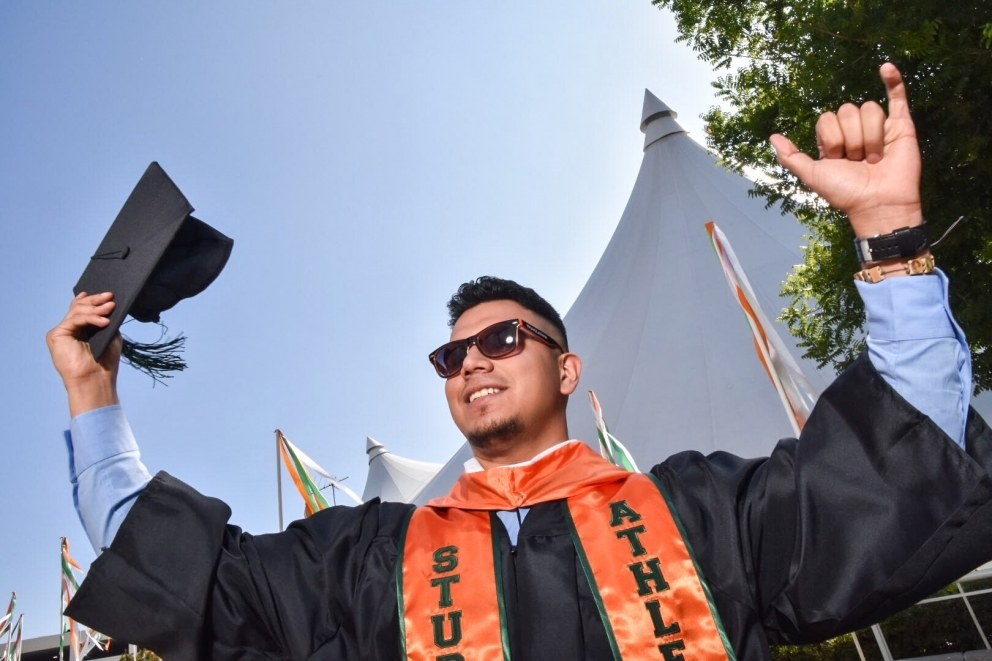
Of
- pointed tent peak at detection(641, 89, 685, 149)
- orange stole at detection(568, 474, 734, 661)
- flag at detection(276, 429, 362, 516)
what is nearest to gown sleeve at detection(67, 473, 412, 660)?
orange stole at detection(568, 474, 734, 661)

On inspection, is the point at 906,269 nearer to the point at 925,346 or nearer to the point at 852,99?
the point at 925,346

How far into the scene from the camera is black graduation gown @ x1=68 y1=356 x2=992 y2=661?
1273mm

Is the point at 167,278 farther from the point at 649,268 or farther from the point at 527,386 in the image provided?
Result: the point at 649,268

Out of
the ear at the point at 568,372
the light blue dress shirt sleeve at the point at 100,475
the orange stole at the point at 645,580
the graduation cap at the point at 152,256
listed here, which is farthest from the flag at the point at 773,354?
the light blue dress shirt sleeve at the point at 100,475

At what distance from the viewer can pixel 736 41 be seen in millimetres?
4621

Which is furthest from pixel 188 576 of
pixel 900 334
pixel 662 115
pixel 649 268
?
pixel 662 115

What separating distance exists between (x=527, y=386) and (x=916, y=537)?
3.11 feet

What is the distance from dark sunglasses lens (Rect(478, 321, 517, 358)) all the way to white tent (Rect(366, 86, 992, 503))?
6.35 meters

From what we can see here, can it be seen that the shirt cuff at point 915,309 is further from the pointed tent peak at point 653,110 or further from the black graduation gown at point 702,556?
the pointed tent peak at point 653,110

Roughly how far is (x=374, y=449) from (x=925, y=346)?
31.2 meters

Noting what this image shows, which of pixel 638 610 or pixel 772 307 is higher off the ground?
pixel 772 307

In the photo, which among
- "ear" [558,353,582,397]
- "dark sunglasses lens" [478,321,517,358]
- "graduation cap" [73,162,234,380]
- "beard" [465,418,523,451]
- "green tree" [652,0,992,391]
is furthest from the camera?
"green tree" [652,0,992,391]

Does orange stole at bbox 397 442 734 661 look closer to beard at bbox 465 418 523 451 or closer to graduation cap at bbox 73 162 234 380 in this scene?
beard at bbox 465 418 523 451

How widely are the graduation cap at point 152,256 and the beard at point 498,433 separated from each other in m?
0.79
